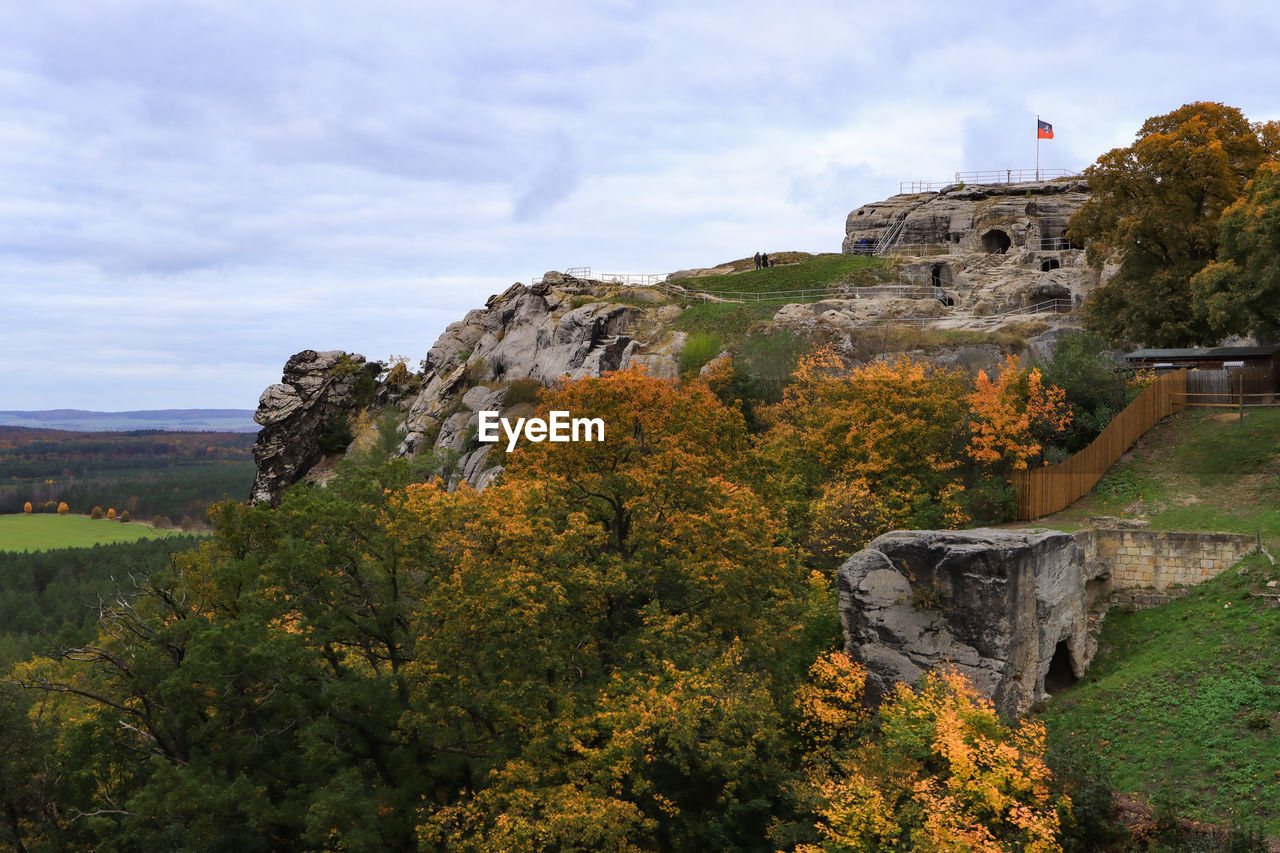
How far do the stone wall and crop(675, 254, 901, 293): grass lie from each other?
1379 inches

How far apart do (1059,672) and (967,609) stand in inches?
186

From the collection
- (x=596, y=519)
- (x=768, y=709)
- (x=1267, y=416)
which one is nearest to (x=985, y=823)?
(x=768, y=709)

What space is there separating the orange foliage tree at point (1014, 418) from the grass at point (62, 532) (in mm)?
132049

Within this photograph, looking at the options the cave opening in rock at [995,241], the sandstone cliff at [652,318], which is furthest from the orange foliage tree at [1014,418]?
the cave opening in rock at [995,241]

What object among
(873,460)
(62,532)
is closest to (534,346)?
(873,460)

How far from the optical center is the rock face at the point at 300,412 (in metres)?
70.1

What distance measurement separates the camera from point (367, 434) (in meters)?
67.8

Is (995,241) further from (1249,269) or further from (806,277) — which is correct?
(1249,269)

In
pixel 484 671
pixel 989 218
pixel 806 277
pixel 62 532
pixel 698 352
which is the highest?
pixel 989 218

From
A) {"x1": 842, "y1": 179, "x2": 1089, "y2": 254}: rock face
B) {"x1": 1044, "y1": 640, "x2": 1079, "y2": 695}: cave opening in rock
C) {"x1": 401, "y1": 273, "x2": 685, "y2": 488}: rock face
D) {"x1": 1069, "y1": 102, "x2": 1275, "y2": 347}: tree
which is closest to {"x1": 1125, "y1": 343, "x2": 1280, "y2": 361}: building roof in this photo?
{"x1": 1069, "y1": 102, "x2": 1275, "y2": 347}: tree

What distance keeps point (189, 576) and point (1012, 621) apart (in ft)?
80.5

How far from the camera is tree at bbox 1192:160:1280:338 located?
30.5 m

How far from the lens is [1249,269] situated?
103ft

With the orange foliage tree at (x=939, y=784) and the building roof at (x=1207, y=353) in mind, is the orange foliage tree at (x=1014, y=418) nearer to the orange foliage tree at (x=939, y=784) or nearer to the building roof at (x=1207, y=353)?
the building roof at (x=1207, y=353)
